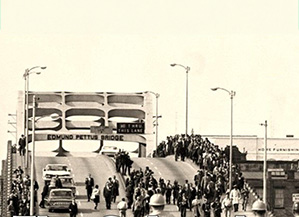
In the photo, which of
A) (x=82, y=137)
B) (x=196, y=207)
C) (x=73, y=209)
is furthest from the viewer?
(x=82, y=137)

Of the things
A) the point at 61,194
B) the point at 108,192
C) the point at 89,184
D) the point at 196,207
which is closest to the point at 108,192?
the point at 108,192

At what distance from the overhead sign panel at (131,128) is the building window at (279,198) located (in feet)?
151

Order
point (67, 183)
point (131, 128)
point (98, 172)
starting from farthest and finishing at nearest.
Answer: point (131, 128) → point (98, 172) → point (67, 183)

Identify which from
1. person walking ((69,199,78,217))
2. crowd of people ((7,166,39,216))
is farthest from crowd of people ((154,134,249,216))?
crowd of people ((7,166,39,216))

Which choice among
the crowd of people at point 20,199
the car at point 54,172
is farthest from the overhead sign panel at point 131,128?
the crowd of people at point 20,199

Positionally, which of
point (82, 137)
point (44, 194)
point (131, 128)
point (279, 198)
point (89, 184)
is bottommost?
point (279, 198)

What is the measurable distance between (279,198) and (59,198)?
1798 inches

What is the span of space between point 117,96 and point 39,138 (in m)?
31.5

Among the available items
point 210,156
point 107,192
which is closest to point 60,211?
point 107,192

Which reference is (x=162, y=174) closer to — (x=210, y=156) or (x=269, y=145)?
(x=210, y=156)

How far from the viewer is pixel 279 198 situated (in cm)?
9625

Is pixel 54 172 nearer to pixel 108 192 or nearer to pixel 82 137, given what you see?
pixel 108 192

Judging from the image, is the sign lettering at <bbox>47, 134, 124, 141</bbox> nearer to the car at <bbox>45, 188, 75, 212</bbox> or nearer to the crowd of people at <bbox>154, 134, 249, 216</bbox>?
the crowd of people at <bbox>154, 134, 249, 216</bbox>

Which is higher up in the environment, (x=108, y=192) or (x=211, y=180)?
(x=211, y=180)
